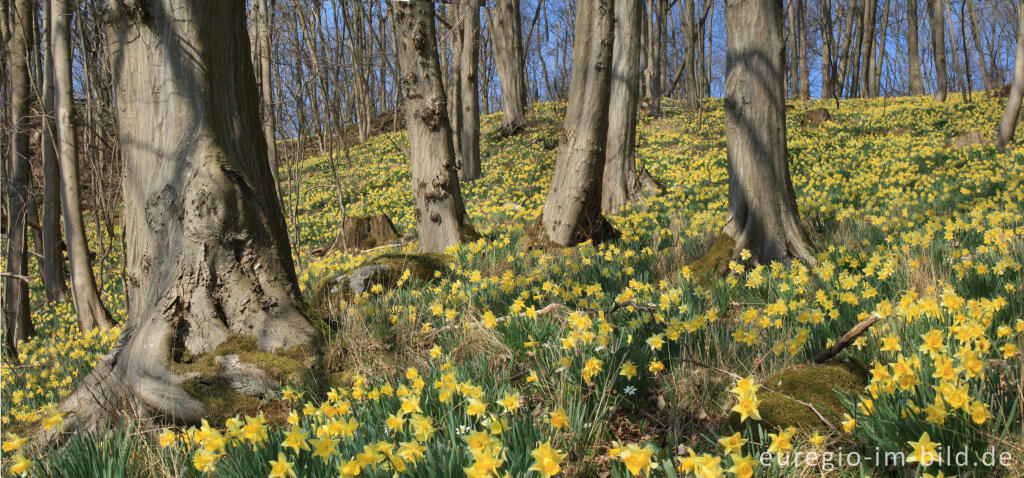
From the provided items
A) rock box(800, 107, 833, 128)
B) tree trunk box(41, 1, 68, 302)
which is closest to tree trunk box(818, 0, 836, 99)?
rock box(800, 107, 833, 128)

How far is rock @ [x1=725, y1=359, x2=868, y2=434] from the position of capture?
181 cm

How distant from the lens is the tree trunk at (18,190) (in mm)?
6105

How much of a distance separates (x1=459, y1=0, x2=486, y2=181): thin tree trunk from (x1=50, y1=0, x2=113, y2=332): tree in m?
6.54

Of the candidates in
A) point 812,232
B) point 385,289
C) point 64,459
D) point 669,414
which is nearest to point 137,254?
point 64,459

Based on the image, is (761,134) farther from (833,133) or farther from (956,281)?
(833,133)

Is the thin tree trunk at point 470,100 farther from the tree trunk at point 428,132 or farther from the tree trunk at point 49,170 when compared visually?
the tree trunk at point 49,170

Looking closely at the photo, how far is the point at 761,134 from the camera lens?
4.20 m

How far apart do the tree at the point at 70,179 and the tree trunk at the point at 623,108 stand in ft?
18.4

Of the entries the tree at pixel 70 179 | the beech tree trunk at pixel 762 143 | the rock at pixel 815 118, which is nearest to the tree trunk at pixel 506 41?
the rock at pixel 815 118

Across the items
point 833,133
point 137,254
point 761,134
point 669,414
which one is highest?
point 833,133

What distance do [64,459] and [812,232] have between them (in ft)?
16.6

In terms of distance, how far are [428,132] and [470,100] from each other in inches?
249

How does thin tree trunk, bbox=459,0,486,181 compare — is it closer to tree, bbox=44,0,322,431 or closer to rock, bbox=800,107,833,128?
tree, bbox=44,0,322,431

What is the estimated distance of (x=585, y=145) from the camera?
556 cm
